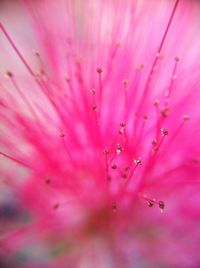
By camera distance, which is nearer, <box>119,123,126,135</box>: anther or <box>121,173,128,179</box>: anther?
<box>119,123,126,135</box>: anther

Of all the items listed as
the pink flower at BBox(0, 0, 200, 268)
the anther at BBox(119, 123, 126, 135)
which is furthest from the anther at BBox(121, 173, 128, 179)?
the anther at BBox(119, 123, 126, 135)

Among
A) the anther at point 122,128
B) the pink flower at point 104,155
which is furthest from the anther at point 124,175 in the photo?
the anther at point 122,128

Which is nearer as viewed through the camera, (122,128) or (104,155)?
(122,128)

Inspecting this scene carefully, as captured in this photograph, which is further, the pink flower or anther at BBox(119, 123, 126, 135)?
Answer: the pink flower

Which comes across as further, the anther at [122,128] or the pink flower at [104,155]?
the pink flower at [104,155]

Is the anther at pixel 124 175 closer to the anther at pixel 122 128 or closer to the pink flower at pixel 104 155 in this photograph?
the pink flower at pixel 104 155

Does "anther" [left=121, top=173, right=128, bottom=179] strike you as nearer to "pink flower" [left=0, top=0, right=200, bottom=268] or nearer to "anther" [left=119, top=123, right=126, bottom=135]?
"pink flower" [left=0, top=0, right=200, bottom=268]

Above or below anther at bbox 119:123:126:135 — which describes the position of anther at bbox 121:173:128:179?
below

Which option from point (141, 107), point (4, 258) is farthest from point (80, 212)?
point (141, 107)

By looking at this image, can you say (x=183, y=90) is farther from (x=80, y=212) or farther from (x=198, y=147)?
(x=80, y=212)

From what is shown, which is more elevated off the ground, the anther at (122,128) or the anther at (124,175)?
the anther at (122,128)
